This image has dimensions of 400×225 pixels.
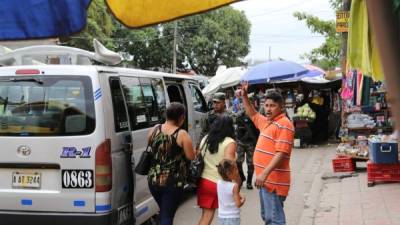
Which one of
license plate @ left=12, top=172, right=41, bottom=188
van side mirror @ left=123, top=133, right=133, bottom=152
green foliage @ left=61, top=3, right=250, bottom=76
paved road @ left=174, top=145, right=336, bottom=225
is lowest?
paved road @ left=174, top=145, right=336, bottom=225

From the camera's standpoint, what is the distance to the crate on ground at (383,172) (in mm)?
8930

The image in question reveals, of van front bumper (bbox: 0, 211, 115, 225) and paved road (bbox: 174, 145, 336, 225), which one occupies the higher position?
van front bumper (bbox: 0, 211, 115, 225)

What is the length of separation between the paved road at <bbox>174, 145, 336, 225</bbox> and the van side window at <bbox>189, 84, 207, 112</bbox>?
156 centimetres

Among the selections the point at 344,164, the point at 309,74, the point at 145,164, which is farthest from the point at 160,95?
the point at 309,74

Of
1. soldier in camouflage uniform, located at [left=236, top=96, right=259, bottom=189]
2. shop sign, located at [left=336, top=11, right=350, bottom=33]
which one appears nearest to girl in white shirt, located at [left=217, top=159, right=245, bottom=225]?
soldier in camouflage uniform, located at [left=236, top=96, right=259, bottom=189]

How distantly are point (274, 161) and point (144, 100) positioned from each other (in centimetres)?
221

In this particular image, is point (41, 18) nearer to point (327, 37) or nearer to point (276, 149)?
point (276, 149)

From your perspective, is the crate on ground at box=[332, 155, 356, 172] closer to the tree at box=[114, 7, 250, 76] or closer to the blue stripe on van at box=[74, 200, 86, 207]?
the blue stripe on van at box=[74, 200, 86, 207]

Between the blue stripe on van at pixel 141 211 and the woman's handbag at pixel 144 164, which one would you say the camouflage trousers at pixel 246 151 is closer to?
the blue stripe on van at pixel 141 211

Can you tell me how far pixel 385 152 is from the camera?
8.85m

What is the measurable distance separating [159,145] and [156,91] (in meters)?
1.72

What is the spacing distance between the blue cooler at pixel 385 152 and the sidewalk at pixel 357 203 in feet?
1.38

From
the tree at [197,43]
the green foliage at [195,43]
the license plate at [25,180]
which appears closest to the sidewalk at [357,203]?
the license plate at [25,180]

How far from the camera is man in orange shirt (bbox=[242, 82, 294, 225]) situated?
15.8 ft
